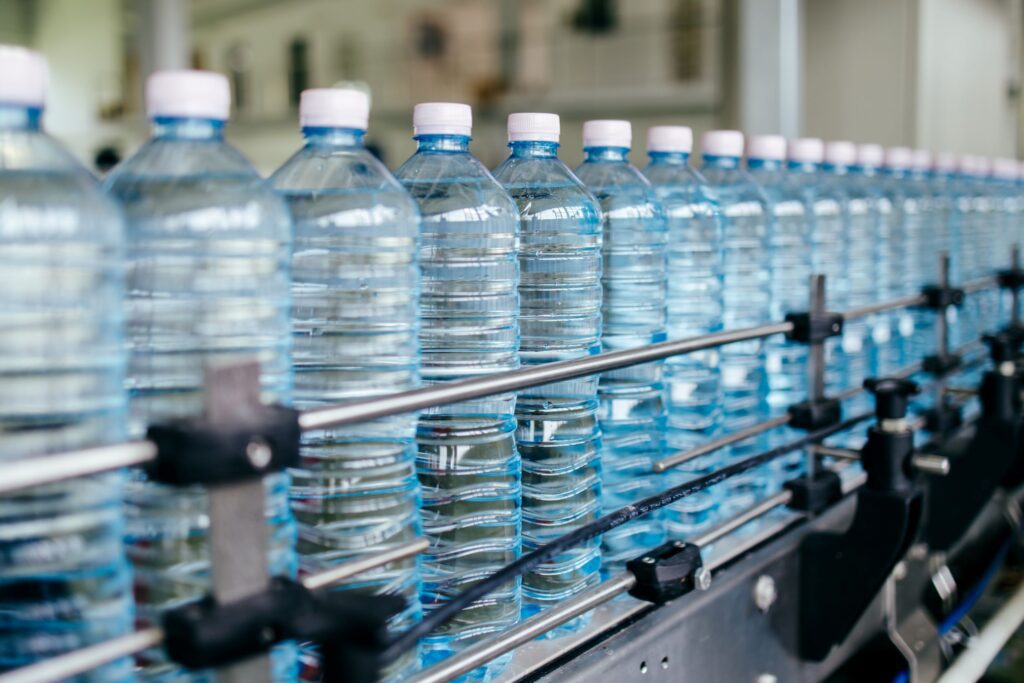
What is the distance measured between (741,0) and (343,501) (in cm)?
180

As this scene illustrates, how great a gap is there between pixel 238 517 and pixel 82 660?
12 cm

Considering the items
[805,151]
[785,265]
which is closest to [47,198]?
[805,151]

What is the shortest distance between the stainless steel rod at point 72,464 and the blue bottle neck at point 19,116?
0.24 m

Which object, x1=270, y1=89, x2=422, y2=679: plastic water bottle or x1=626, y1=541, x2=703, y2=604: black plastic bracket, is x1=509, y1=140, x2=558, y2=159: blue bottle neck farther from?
x1=626, y1=541, x2=703, y2=604: black plastic bracket

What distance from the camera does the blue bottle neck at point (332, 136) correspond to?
0.81 m

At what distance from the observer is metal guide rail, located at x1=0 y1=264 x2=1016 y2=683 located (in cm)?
52

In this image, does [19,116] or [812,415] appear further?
[812,415]

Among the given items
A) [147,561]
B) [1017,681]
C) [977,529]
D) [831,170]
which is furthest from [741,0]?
[147,561]

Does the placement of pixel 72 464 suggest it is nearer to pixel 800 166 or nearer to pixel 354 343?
pixel 354 343

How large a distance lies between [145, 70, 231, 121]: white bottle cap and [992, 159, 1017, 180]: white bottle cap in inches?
102

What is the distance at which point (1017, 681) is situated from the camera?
1.83 metres

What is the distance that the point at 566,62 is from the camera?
4.47 metres

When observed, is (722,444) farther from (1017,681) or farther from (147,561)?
(1017,681)

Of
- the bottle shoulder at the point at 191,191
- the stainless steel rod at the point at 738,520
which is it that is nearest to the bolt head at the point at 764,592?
the stainless steel rod at the point at 738,520
